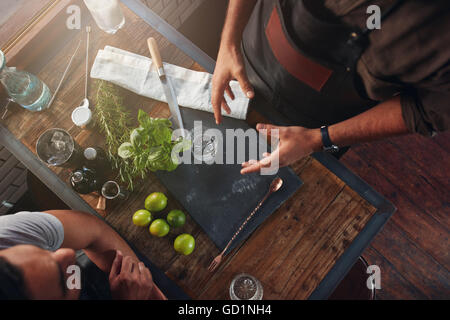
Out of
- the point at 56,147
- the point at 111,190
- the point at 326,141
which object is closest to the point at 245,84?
the point at 326,141

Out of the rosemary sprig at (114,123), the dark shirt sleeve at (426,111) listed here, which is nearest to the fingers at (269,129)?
the dark shirt sleeve at (426,111)

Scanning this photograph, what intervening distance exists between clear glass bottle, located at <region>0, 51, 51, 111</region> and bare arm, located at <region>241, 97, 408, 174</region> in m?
1.09

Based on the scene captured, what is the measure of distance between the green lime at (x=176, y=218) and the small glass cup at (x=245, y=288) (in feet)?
1.18

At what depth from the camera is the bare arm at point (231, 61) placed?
1352mm

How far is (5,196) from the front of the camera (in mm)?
2312

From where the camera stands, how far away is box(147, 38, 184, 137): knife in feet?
4.60

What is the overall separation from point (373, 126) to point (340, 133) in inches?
5.3

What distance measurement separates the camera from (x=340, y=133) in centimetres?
125

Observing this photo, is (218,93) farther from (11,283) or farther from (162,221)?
(11,283)

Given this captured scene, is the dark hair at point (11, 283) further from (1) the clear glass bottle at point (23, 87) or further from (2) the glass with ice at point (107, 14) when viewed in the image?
(2) the glass with ice at point (107, 14)

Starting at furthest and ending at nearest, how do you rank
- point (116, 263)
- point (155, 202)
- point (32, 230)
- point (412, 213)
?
point (412, 213)
point (155, 202)
point (116, 263)
point (32, 230)
